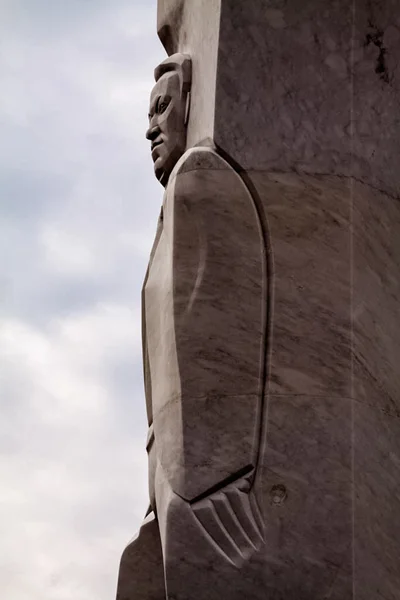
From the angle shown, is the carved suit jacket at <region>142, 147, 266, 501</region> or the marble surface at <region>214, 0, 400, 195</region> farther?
the marble surface at <region>214, 0, 400, 195</region>

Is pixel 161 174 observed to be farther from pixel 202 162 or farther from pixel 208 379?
pixel 208 379

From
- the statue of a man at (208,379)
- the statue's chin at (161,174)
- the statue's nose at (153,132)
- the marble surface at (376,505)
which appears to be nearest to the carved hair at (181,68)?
the statue's nose at (153,132)

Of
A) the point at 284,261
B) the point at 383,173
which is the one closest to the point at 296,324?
the point at 284,261

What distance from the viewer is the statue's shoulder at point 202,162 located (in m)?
11.0

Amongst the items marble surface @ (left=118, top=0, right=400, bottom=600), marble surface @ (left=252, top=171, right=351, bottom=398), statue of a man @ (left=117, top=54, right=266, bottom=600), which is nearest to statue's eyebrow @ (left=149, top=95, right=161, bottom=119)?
marble surface @ (left=118, top=0, right=400, bottom=600)

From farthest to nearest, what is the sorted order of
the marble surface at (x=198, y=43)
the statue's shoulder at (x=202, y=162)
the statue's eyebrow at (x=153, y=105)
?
1. the statue's eyebrow at (x=153, y=105)
2. the marble surface at (x=198, y=43)
3. the statue's shoulder at (x=202, y=162)

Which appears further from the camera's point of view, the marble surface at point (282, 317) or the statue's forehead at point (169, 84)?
the statue's forehead at point (169, 84)

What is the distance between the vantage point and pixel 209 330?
10695 mm

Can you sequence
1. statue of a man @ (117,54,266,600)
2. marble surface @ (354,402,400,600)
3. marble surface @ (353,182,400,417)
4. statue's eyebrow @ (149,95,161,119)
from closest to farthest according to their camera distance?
marble surface @ (354,402,400,600), statue of a man @ (117,54,266,600), marble surface @ (353,182,400,417), statue's eyebrow @ (149,95,161,119)

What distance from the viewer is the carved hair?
12102mm

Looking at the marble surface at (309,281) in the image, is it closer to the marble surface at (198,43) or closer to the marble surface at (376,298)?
the marble surface at (376,298)

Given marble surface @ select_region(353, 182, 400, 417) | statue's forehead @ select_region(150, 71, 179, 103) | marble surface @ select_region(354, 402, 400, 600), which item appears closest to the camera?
marble surface @ select_region(354, 402, 400, 600)

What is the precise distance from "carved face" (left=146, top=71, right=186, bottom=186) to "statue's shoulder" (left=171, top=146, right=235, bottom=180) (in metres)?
0.86

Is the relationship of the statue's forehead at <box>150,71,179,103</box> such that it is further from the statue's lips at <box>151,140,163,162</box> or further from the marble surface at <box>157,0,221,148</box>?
the statue's lips at <box>151,140,163,162</box>
